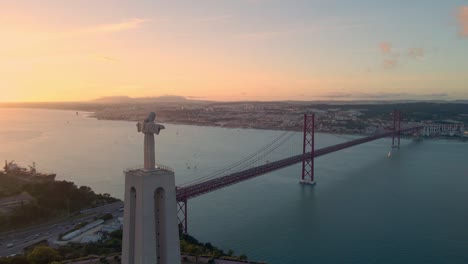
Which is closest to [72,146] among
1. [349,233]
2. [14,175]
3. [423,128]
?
[14,175]

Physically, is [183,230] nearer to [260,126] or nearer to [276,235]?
[276,235]

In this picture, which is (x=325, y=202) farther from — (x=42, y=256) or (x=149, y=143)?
(x=149, y=143)

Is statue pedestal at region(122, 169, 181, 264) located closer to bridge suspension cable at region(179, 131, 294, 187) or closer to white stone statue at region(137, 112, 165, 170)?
white stone statue at region(137, 112, 165, 170)

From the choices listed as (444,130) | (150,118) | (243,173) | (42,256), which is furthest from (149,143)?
(444,130)

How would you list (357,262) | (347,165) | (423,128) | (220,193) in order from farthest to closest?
(423,128) < (347,165) < (220,193) < (357,262)

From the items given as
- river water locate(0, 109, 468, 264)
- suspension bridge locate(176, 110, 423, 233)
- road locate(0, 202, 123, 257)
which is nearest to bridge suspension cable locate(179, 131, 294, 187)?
suspension bridge locate(176, 110, 423, 233)
